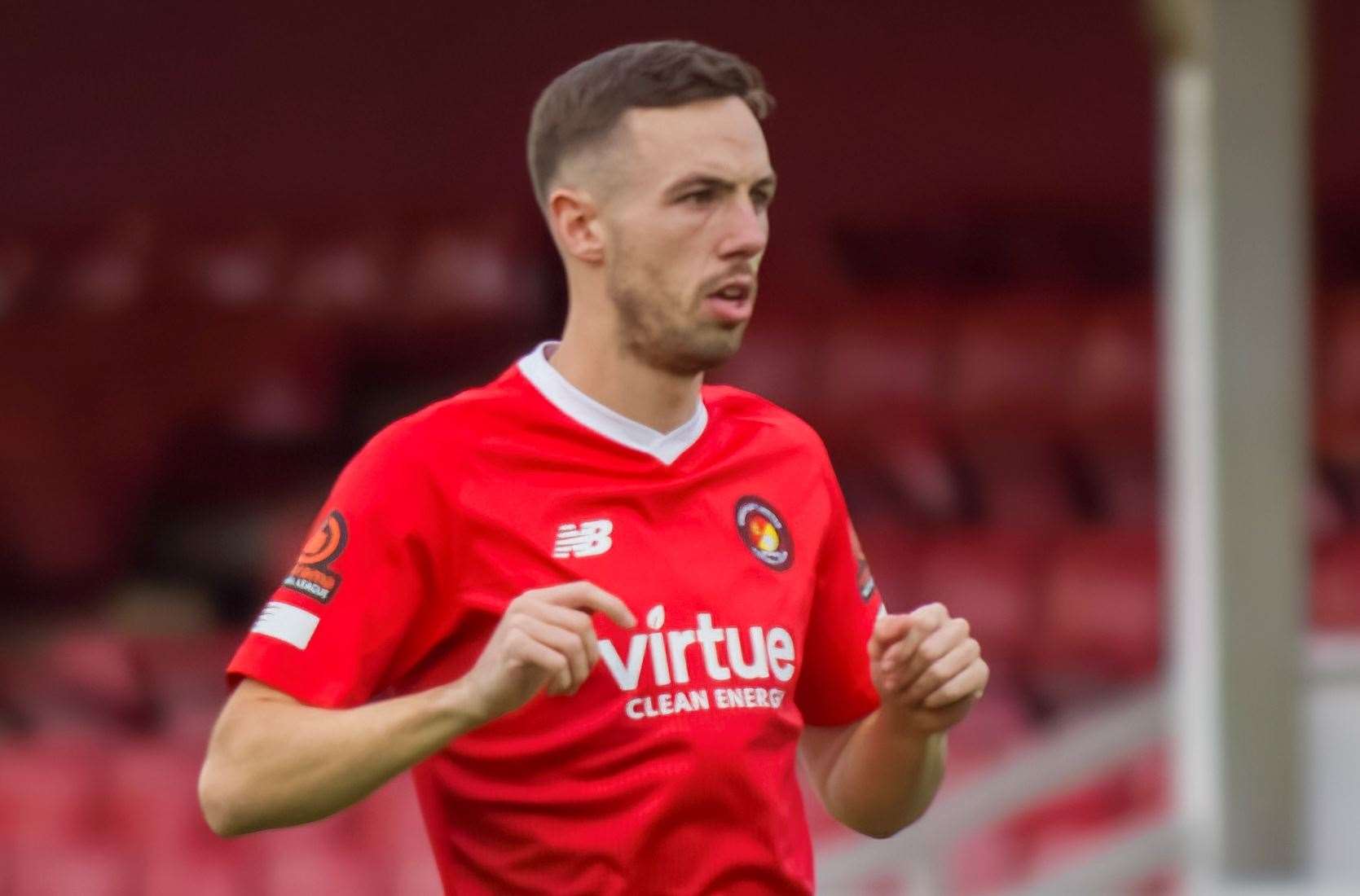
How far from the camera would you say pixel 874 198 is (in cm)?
645

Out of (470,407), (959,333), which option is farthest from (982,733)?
(470,407)

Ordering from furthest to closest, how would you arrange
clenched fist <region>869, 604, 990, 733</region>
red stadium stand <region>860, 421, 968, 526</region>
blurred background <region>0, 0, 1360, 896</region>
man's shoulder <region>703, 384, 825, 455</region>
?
red stadium stand <region>860, 421, 968, 526</region>, blurred background <region>0, 0, 1360, 896</region>, man's shoulder <region>703, 384, 825, 455</region>, clenched fist <region>869, 604, 990, 733</region>

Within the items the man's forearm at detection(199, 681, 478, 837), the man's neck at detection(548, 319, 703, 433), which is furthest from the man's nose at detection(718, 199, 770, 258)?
the man's forearm at detection(199, 681, 478, 837)

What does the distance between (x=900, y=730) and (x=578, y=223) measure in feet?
1.48

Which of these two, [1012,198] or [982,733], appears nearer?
[982,733]

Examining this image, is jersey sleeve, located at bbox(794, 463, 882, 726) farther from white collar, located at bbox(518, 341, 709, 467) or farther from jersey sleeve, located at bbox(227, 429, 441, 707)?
jersey sleeve, located at bbox(227, 429, 441, 707)

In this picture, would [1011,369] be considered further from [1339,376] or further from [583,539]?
[583,539]

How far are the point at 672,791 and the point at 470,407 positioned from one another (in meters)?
0.32

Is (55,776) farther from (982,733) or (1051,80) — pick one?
(1051,80)

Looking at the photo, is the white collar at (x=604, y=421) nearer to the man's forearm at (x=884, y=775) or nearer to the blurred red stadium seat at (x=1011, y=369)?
the man's forearm at (x=884, y=775)

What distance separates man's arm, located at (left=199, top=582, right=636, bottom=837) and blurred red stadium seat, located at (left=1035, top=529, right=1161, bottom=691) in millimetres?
3632

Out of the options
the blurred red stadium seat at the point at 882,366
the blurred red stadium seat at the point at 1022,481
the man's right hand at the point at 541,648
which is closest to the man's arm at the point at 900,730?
the man's right hand at the point at 541,648

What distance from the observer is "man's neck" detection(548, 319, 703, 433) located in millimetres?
1744

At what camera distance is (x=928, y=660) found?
1637mm
